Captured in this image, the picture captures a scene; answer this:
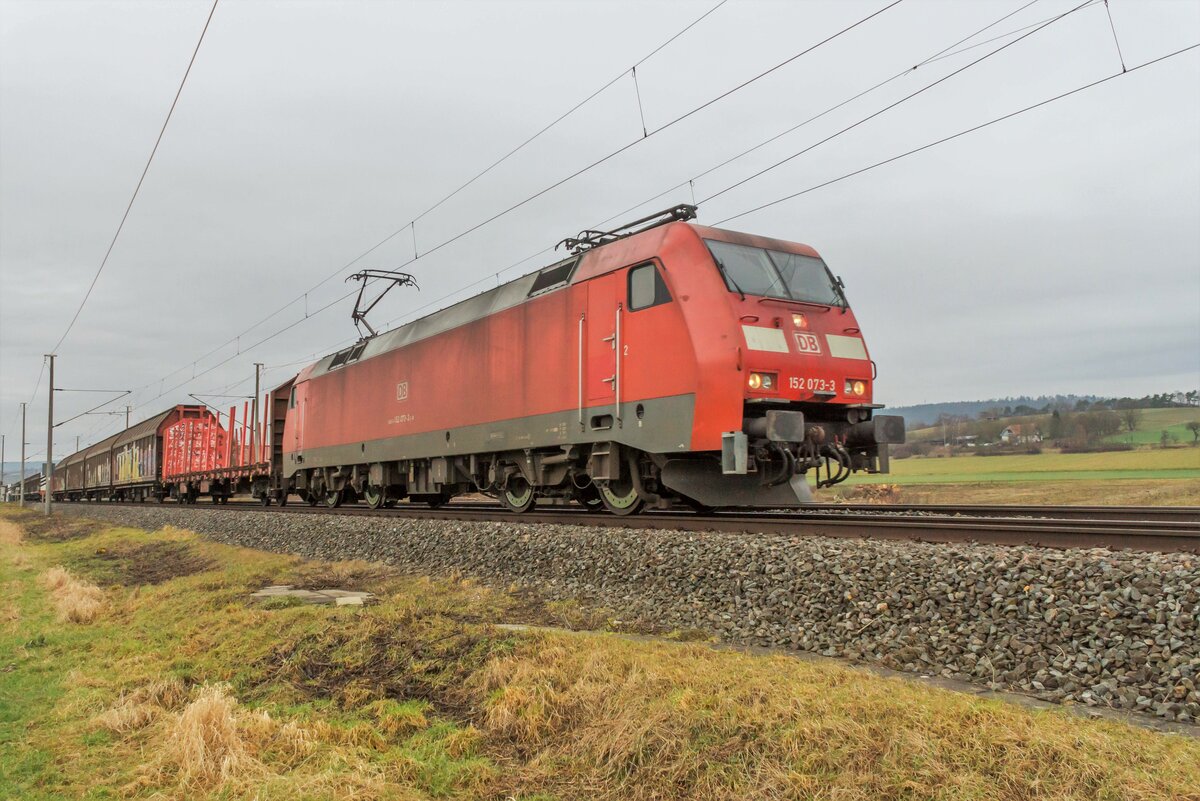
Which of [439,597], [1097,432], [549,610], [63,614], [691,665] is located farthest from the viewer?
[1097,432]

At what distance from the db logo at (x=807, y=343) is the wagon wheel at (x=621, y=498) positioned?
3.00m

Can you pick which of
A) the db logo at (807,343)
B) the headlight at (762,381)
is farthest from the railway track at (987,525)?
the db logo at (807,343)

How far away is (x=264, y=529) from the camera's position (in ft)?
52.5

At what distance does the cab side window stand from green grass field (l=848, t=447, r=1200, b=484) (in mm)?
30972

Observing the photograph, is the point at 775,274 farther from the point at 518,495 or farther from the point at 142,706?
the point at 142,706

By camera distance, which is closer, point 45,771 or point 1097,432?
point 45,771

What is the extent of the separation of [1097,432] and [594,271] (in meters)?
60.7

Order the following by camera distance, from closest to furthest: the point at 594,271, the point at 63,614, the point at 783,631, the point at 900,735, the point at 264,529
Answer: the point at 900,735 < the point at 783,631 < the point at 63,614 < the point at 594,271 < the point at 264,529

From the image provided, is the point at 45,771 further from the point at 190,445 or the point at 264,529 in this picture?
the point at 190,445

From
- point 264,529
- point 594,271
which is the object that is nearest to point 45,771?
point 594,271

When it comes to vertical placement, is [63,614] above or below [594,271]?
below

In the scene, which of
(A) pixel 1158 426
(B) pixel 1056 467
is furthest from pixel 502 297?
(A) pixel 1158 426

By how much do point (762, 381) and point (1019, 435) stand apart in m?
60.8

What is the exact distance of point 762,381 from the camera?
31.1 ft
